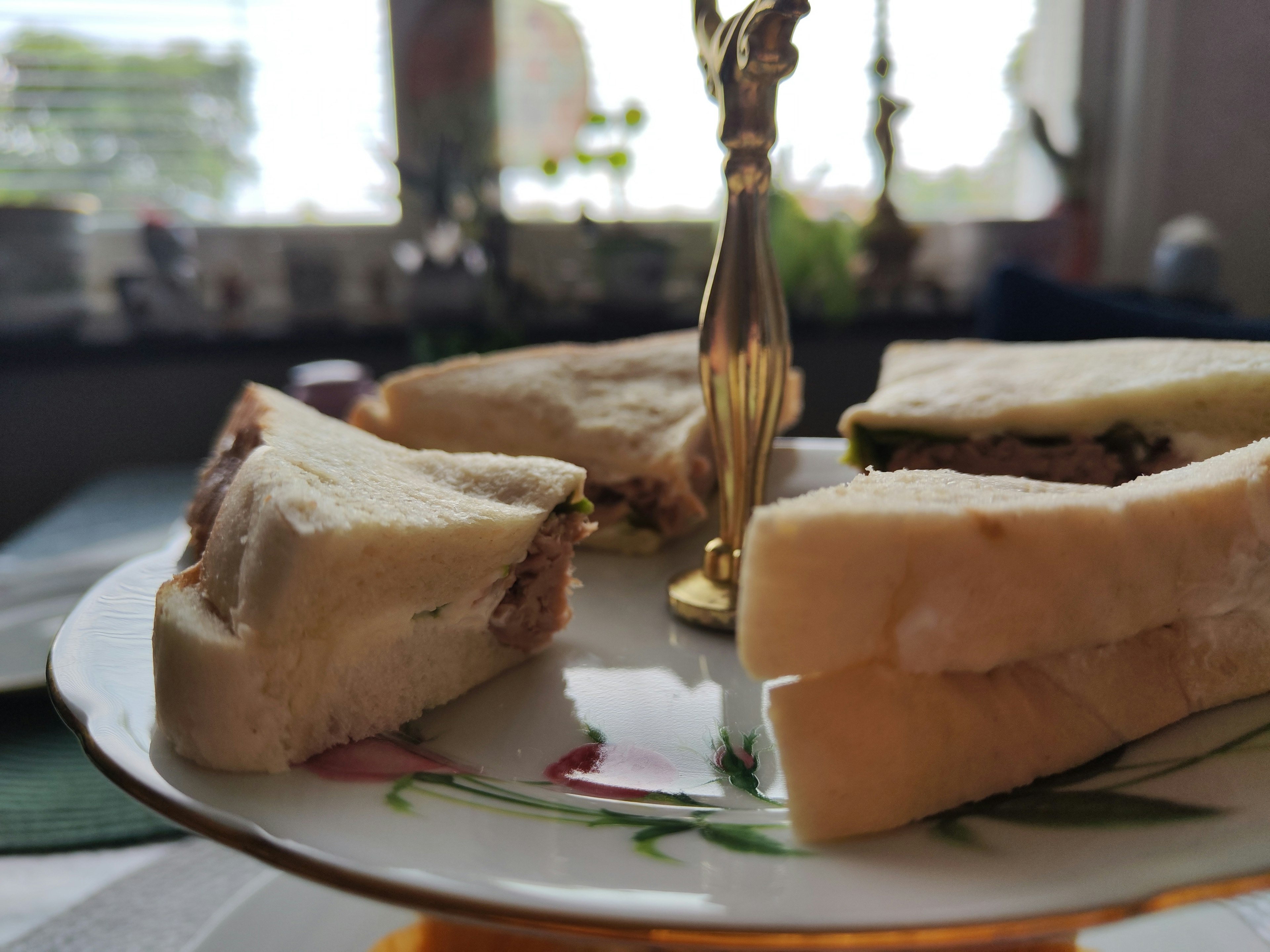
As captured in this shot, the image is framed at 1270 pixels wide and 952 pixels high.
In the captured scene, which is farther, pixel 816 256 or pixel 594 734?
pixel 816 256

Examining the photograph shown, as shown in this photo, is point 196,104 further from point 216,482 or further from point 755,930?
point 755,930

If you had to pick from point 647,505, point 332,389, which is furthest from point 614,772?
point 332,389

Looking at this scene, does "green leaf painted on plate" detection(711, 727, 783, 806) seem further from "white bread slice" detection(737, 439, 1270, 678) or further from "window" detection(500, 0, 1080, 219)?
"window" detection(500, 0, 1080, 219)

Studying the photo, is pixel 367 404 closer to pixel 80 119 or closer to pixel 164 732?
pixel 164 732

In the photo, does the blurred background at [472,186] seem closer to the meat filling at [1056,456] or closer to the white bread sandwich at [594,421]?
the white bread sandwich at [594,421]

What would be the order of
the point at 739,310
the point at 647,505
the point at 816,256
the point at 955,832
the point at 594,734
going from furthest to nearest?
the point at 816,256 → the point at 647,505 → the point at 739,310 → the point at 594,734 → the point at 955,832

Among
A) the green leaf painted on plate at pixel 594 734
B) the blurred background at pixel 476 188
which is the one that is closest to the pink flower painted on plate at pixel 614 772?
the green leaf painted on plate at pixel 594 734

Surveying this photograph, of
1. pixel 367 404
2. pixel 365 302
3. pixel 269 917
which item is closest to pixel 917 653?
pixel 269 917

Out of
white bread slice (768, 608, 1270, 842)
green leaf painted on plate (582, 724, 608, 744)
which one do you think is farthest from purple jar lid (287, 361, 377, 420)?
white bread slice (768, 608, 1270, 842)
